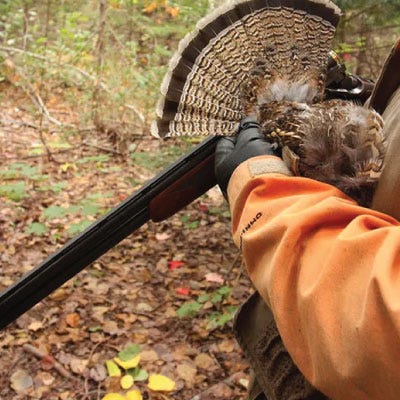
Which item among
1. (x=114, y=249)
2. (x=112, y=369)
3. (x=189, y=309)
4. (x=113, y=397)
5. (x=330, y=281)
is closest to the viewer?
(x=330, y=281)

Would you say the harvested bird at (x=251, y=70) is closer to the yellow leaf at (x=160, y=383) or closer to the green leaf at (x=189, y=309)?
the yellow leaf at (x=160, y=383)

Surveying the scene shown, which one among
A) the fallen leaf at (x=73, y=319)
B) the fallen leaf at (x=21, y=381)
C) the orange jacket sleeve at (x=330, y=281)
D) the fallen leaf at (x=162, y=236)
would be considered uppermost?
the orange jacket sleeve at (x=330, y=281)

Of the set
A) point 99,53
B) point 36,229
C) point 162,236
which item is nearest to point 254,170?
point 162,236

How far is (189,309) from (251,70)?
6.75 ft

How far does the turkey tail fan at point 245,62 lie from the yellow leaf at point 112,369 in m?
1.70

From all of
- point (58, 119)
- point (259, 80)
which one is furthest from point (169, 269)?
point (58, 119)

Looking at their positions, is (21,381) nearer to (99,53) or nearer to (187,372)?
(187,372)

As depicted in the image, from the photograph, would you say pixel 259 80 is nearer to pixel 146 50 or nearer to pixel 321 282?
pixel 321 282

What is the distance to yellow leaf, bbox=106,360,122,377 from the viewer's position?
280cm

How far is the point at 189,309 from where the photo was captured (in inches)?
132

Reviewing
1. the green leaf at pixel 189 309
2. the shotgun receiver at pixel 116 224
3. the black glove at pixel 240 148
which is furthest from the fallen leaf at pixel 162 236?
the black glove at pixel 240 148

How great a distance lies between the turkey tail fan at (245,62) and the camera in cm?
168

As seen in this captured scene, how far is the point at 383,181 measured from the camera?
120 centimetres

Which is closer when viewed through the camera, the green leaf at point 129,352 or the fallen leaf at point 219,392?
the fallen leaf at point 219,392
